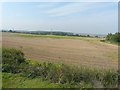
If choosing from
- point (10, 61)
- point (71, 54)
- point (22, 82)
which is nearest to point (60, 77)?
point (22, 82)

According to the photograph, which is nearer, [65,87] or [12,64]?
[65,87]

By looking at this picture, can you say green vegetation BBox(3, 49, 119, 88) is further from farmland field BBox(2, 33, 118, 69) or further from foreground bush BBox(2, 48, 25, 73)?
farmland field BBox(2, 33, 118, 69)

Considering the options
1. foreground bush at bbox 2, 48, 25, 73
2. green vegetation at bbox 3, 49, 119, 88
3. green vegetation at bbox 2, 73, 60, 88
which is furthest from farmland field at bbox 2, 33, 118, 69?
green vegetation at bbox 2, 73, 60, 88

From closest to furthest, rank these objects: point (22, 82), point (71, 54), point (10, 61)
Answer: point (22, 82)
point (10, 61)
point (71, 54)

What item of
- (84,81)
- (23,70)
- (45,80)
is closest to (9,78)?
(23,70)

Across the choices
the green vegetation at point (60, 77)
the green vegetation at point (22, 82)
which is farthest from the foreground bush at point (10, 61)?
the green vegetation at point (22, 82)

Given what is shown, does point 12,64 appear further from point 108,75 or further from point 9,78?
point 108,75


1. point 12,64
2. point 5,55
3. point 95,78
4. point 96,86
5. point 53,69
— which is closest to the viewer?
point 96,86

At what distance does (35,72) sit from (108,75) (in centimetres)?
300

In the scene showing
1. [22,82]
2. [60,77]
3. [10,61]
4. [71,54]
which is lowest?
[71,54]

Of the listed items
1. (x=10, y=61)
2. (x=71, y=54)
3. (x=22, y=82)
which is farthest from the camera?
(x=71, y=54)

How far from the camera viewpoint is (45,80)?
962cm

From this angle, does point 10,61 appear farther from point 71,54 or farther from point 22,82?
point 71,54

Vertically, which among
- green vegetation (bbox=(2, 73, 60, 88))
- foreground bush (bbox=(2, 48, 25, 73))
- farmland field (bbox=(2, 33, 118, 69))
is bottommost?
farmland field (bbox=(2, 33, 118, 69))
